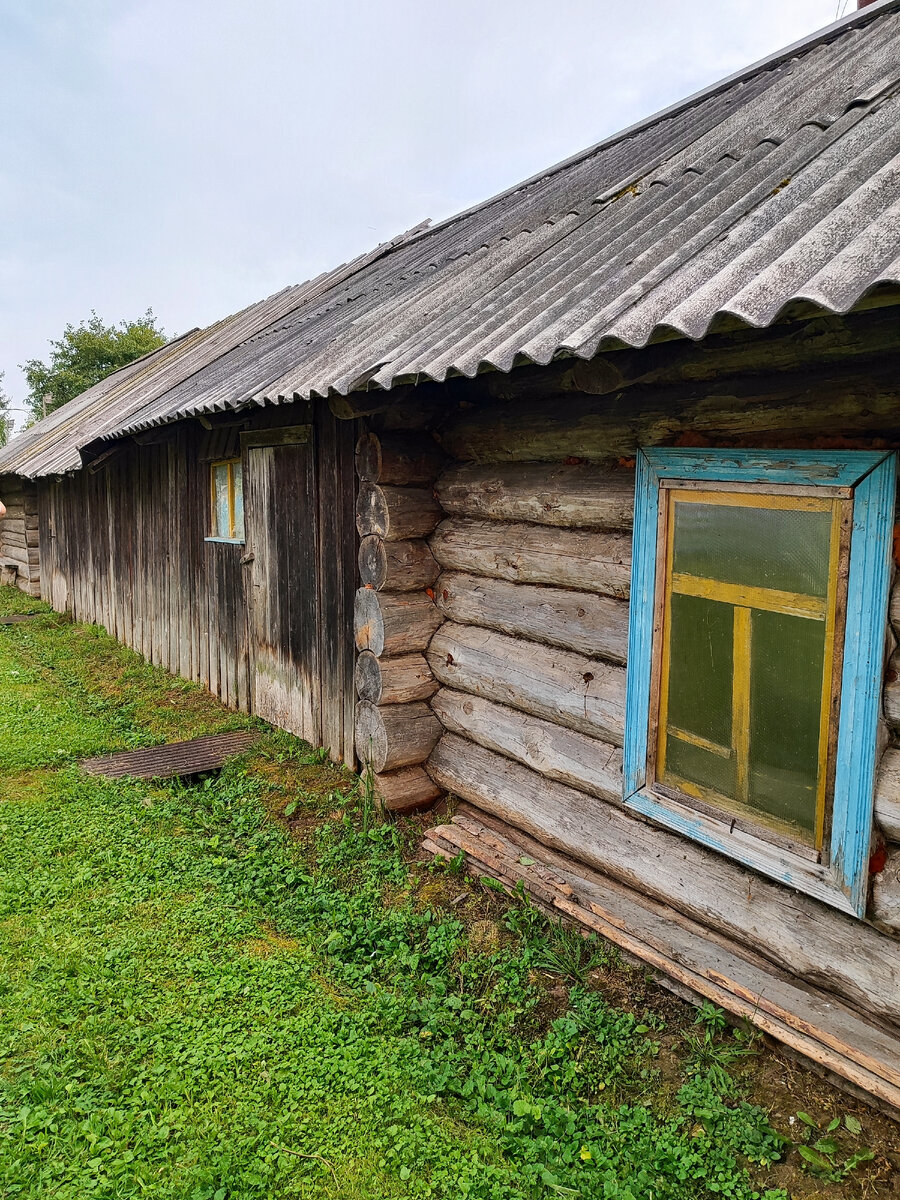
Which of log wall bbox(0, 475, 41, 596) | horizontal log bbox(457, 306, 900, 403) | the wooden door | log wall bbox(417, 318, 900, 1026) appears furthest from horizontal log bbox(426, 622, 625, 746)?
log wall bbox(0, 475, 41, 596)

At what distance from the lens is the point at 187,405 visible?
5891 mm

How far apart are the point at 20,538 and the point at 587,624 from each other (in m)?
16.4

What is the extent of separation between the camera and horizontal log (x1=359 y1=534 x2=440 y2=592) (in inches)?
179

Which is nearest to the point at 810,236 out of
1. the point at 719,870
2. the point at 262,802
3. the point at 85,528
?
the point at 719,870

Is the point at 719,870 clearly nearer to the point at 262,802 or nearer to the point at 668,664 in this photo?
the point at 668,664

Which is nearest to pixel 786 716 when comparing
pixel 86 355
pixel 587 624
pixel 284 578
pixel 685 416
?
pixel 587 624

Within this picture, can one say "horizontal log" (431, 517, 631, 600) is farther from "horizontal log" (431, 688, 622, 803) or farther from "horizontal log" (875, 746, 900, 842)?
"horizontal log" (875, 746, 900, 842)

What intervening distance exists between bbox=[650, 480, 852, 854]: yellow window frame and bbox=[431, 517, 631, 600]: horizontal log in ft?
0.92

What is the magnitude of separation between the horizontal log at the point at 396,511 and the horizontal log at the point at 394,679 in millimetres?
773

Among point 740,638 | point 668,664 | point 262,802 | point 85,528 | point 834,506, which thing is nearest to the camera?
point 834,506

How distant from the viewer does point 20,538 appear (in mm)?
16406

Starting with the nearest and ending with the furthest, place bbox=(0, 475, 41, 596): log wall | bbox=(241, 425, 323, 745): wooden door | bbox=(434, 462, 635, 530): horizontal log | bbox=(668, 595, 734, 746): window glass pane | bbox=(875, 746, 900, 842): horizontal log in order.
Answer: bbox=(875, 746, 900, 842): horizontal log → bbox=(668, 595, 734, 746): window glass pane → bbox=(434, 462, 635, 530): horizontal log → bbox=(241, 425, 323, 745): wooden door → bbox=(0, 475, 41, 596): log wall

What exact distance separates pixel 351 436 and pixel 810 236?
3383 millimetres

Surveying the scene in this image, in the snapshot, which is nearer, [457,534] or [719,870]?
[719,870]
